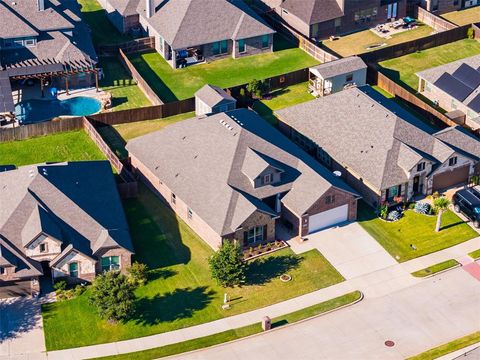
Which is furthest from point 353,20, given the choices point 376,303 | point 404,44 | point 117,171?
point 376,303

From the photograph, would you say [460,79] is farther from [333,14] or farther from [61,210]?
[61,210]

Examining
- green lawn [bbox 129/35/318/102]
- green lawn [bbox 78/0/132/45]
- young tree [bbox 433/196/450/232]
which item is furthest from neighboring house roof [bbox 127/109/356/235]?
green lawn [bbox 78/0/132/45]

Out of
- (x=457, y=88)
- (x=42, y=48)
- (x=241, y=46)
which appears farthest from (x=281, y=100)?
(x=42, y=48)

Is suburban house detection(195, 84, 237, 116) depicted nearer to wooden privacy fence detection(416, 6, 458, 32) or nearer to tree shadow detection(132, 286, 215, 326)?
tree shadow detection(132, 286, 215, 326)

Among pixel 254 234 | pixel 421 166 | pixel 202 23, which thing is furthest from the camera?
pixel 202 23

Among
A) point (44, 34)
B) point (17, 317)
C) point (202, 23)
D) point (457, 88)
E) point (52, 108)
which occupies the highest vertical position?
point (44, 34)
